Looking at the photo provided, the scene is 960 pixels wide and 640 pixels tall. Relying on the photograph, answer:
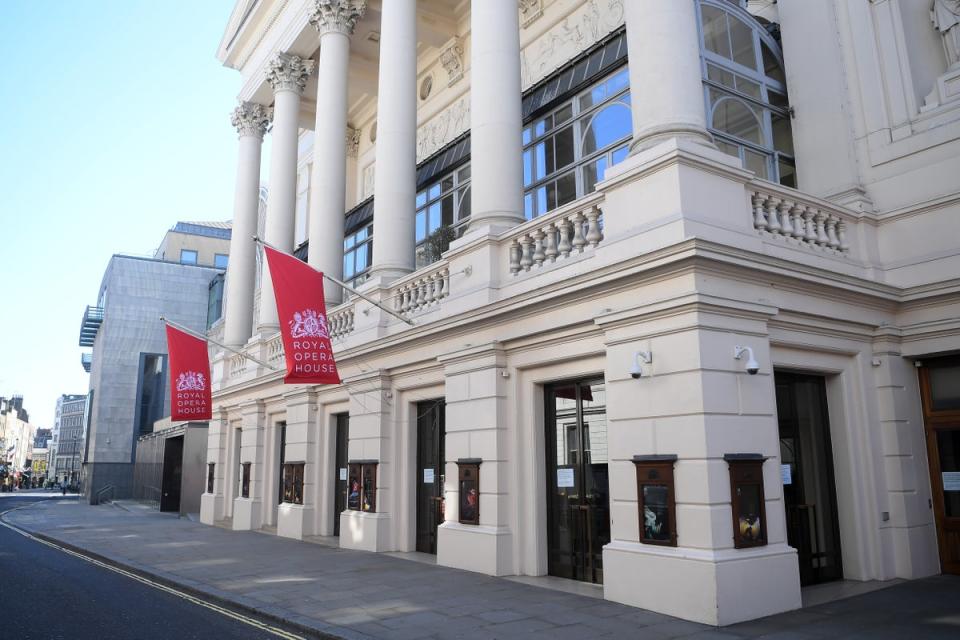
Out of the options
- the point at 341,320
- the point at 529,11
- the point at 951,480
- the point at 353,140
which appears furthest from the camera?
the point at 353,140

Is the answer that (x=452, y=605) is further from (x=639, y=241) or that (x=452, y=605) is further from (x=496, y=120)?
(x=496, y=120)

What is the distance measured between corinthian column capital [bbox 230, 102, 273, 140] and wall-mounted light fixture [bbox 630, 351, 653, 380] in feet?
73.7

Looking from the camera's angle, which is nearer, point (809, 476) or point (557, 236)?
point (809, 476)

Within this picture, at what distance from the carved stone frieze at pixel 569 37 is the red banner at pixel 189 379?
12.4 metres

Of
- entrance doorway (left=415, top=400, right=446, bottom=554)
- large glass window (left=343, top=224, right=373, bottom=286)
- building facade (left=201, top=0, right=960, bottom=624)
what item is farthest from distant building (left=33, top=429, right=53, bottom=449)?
entrance doorway (left=415, top=400, right=446, bottom=554)

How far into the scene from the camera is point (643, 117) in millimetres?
10156

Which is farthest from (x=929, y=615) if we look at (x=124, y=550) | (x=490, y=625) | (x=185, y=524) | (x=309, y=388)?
(x=185, y=524)

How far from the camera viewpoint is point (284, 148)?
934 inches

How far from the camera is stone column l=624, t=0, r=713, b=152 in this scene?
32.2 ft

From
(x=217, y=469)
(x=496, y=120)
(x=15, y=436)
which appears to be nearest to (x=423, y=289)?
(x=496, y=120)

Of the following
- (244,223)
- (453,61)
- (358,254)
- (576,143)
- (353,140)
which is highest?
(353,140)

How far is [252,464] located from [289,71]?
1309 cm

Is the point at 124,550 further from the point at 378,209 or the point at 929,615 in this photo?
the point at 929,615

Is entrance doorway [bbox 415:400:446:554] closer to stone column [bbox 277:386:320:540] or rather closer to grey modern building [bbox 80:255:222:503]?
stone column [bbox 277:386:320:540]
